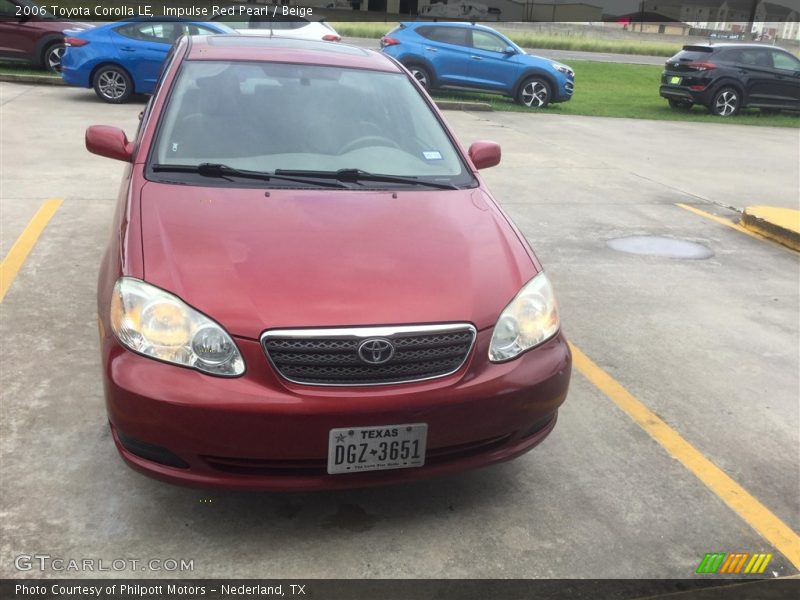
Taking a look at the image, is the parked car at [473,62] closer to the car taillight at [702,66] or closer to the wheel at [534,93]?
the wheel at [534,93]

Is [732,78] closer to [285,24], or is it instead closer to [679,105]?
[679,105]

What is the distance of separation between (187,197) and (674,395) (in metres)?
2.69

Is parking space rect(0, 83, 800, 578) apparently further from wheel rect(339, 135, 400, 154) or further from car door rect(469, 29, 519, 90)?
car door rect(469, 29, 519, 90)

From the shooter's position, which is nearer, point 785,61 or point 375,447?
point 375,447

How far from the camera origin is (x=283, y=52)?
441cm

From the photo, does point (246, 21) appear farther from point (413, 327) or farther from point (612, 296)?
point (413, 327)

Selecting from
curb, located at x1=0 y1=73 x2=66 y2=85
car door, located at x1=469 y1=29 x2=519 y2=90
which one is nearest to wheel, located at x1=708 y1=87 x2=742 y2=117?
car door, located at x1=469 y1=29 x2=519 y2=90

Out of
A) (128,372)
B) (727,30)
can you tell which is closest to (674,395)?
(128,372)

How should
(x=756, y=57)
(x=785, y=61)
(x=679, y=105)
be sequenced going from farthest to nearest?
(x=679, y=105) < (x=785, y=61) < (x=756, y=57)

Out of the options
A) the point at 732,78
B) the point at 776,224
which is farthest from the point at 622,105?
the point at 776,224

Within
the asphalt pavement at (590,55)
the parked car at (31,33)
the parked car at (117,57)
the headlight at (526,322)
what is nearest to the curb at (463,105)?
the parked car at (117,57)

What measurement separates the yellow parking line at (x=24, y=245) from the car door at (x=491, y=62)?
37.4 feet

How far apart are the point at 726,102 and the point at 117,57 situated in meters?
12.8

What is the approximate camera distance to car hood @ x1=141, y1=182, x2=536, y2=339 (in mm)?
2725
